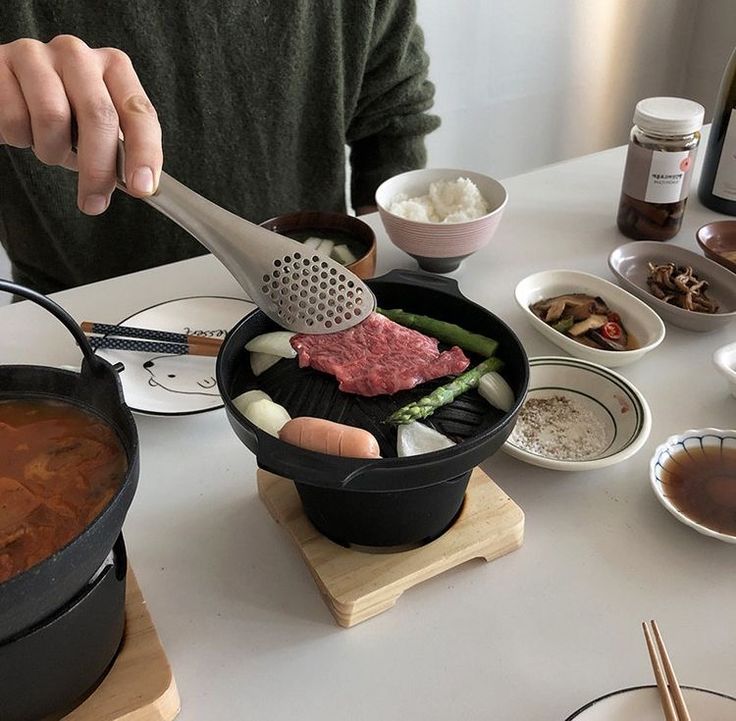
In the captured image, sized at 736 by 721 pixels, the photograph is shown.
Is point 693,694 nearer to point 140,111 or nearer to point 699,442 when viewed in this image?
point 699,442

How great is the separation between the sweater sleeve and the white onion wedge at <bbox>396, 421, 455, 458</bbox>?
1119 mm

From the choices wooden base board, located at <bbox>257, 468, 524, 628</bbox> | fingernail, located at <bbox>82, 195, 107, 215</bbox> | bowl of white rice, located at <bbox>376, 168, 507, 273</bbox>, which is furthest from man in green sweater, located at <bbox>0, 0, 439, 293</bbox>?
wooden base board, located at <bbox>257, 468, 524, 628</bbox>

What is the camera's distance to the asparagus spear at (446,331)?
32.4 inches

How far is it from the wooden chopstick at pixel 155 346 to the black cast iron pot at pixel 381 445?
23 cm

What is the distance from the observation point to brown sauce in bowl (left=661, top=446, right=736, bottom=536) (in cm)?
82

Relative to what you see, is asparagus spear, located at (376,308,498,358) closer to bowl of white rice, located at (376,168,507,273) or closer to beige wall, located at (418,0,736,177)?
bowl of white rice, located at (376,168,507,273)

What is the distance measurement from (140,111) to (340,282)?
27cm

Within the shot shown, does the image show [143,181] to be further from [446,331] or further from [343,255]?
[343,255]

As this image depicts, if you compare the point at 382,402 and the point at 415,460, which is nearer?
the point at 415,460

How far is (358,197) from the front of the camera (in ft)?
6.07

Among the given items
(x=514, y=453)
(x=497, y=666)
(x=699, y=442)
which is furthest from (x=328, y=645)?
(x=699, y=442)

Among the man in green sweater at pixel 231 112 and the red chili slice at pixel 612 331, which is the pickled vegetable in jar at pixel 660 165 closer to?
the red chili slice at pixel 612 331

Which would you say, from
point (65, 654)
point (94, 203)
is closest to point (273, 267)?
point (94, 203)

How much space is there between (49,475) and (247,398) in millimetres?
197
